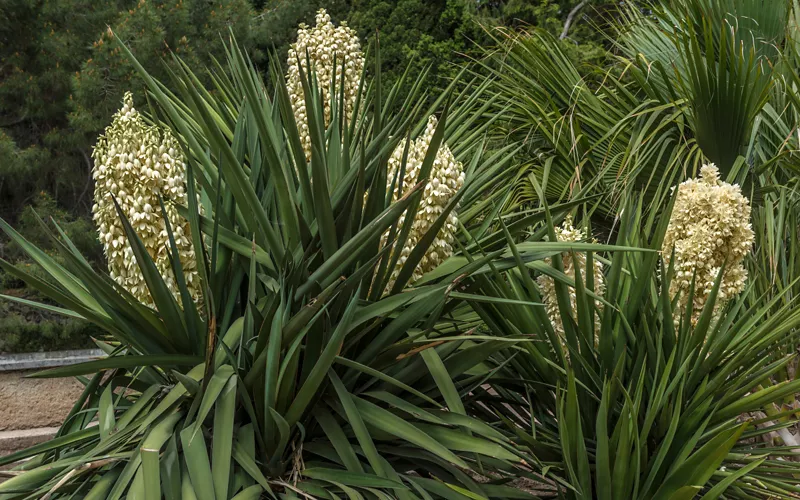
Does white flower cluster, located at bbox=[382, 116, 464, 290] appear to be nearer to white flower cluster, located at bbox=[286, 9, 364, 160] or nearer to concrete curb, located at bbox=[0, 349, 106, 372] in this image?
white flower cluster, located at bbox=[286, 9, 364, 160]

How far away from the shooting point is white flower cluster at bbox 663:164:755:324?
2322mm

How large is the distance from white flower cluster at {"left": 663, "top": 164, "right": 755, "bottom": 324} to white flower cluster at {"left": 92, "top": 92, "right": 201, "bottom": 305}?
5.02 ft

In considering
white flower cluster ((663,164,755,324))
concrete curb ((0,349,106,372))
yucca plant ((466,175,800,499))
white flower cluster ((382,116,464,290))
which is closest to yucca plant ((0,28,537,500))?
Answer: white flower cluster ((382,116,464,290))

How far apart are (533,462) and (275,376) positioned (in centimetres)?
74

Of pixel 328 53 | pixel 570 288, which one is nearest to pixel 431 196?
pixel 570 288

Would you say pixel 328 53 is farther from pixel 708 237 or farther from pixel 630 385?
pixel 630 385

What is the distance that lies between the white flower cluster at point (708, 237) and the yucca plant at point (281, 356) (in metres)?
0.71

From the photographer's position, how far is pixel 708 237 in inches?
91.1

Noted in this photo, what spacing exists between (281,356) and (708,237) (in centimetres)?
136

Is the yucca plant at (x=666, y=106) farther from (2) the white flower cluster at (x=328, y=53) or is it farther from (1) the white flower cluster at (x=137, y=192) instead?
(1) the white flower cluster at (x=137, y=192)

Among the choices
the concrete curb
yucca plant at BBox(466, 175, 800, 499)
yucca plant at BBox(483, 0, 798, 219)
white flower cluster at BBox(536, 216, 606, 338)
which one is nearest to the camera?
yucca plant at BBox(466, 175, 800, 499)

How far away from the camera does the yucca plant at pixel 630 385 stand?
78.4 inches

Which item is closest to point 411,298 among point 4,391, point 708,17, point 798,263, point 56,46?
point 798,263

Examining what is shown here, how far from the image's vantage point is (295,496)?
1.82 m
